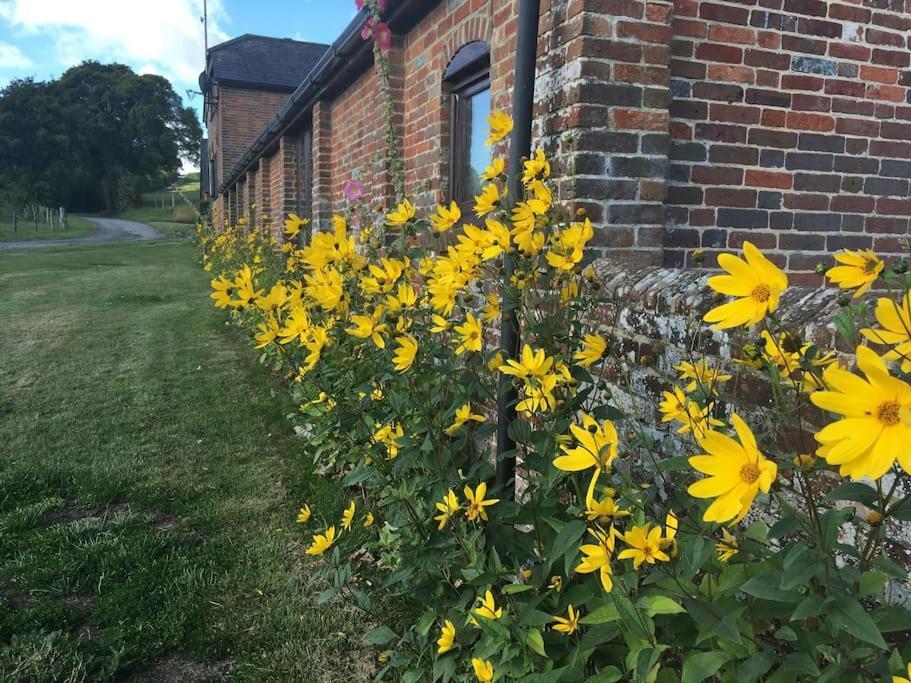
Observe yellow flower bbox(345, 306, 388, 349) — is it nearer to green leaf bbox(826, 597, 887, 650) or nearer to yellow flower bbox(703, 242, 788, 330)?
yellow flower bbox(703, 242, 788, 330)

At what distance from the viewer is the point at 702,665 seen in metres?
1.25

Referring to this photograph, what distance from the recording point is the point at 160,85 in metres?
61.7

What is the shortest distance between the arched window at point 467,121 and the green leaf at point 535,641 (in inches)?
123

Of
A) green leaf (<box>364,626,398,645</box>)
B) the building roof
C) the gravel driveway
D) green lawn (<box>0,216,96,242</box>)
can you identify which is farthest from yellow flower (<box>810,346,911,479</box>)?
green lawn (<box>0,216,96,242</box>)

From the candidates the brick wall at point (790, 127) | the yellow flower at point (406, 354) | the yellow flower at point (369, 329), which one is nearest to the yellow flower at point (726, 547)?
the yellow flower at point (406, 354)

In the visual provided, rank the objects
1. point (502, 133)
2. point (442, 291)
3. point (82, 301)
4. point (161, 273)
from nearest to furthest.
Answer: point (442, 291), point (502, 133), point (82, 301), point (161, 273)

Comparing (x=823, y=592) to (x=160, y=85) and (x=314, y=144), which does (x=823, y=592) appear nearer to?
(x=314, y=144)

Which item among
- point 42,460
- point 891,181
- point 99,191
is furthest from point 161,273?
point 99,191

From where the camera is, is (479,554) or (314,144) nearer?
(479,554)

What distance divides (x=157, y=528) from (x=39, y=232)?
42999mm

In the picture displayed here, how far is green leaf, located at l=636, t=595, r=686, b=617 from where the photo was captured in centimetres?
129

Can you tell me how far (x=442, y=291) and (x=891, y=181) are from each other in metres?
2.81

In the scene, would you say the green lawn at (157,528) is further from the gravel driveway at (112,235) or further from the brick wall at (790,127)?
the gravel driveway at (112,235)

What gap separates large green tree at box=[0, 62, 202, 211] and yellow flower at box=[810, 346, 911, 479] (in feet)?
183
